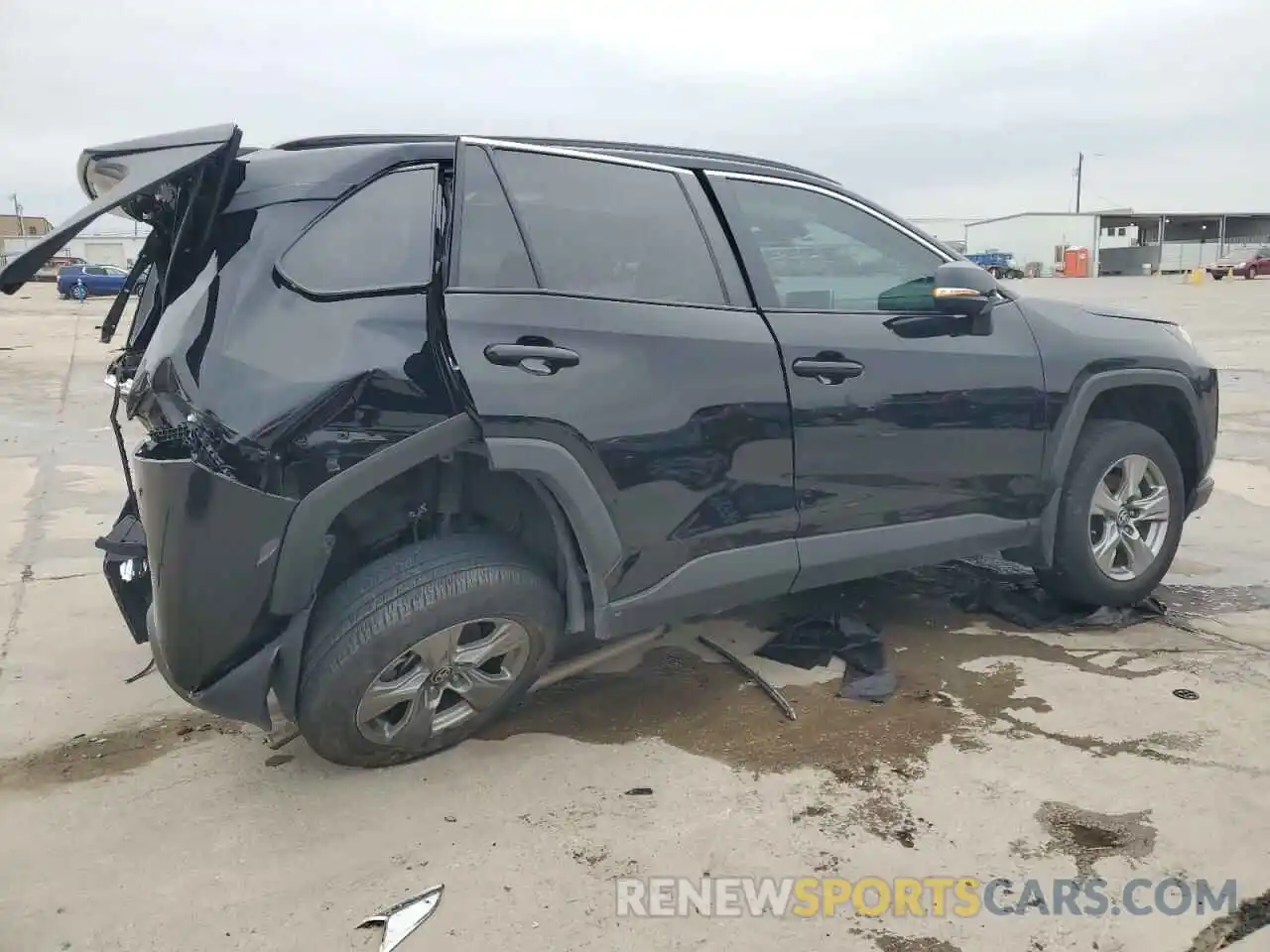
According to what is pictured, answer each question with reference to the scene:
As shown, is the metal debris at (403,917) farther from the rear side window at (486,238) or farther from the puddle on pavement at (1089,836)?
the rear side window at (486,238)

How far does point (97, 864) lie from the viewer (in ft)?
8.70

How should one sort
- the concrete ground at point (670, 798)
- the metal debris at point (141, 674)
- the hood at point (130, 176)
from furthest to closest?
the metal debris at point (141, 674) < the hood at point (130, 176) < the concrete ground at point (670, 798)


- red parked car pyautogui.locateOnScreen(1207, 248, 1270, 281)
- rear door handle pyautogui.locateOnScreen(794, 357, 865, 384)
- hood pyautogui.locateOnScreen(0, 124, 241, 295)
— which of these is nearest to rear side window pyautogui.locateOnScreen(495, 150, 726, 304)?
rear door handle pyautogui.locateOnScreen(794, 357, 865, 384)

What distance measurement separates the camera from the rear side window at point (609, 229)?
9.91 feet

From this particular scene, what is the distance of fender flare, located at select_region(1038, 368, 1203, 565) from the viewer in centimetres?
385

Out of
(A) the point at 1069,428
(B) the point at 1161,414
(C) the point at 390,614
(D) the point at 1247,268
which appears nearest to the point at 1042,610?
(A) the point at 1069,428

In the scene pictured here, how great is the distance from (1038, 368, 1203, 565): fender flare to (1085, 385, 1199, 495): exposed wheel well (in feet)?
0.19

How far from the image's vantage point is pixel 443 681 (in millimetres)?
2979

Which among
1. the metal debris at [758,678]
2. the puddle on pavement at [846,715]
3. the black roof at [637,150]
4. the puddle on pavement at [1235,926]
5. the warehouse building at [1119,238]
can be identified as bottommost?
the puddle on pavement at [1235,926]

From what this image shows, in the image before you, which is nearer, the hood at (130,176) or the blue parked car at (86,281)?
the hood at (130,176)

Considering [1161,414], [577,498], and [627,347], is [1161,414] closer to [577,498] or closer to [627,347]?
[627,347]

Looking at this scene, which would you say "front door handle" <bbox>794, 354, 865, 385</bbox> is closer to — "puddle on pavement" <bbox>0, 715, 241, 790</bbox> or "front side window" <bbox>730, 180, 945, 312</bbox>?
"front side window" <bbox>730, 180, 945, 312</bbox>

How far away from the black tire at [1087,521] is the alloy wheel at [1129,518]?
29mm

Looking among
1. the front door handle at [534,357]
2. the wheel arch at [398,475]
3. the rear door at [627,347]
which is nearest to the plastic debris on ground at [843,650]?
Answer: the rear door at [627,347]
